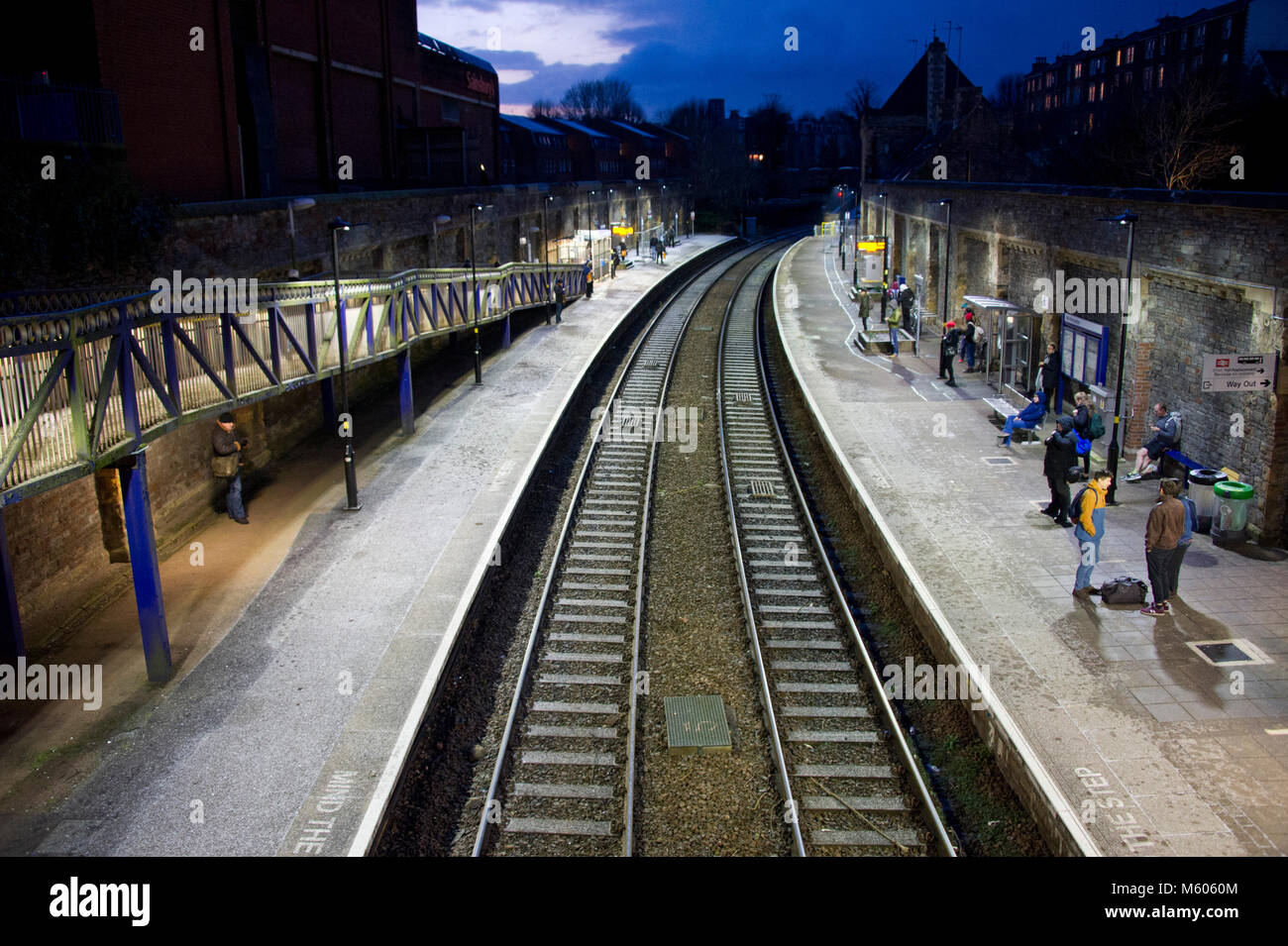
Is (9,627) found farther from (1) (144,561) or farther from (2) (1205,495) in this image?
(2) (1205,495)

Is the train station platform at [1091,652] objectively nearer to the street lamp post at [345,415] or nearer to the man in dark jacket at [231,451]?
the street lamp post at [345,415]

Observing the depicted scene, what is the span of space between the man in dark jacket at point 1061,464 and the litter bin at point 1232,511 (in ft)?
6.33

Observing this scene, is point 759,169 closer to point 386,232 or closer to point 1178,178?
point 1178,178

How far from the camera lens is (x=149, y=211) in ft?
47.3

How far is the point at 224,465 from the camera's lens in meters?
14.7

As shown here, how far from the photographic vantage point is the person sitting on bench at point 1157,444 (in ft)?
51.7

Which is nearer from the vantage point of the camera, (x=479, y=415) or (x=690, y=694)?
(x=690, y=694)

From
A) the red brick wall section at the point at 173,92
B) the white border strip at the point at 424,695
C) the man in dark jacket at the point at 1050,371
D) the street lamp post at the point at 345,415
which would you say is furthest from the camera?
the man in dark jacket at the point at 1050,371

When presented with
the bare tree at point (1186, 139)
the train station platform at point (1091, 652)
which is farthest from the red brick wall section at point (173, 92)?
the bare tree at point (1186, 139)

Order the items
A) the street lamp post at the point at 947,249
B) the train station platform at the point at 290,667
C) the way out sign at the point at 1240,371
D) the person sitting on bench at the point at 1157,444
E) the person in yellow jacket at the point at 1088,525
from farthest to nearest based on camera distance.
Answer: the street lamp post at the point at 947,249 → the person sitting on bench at the point at 1157,444 → the way out sign at the point at 1240,371 → the person in yellow jacket at the point at 1088,525 → the train station platform at the point at 290,667

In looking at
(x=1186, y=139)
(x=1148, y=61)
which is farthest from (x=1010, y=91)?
(x=1186, y=139)
